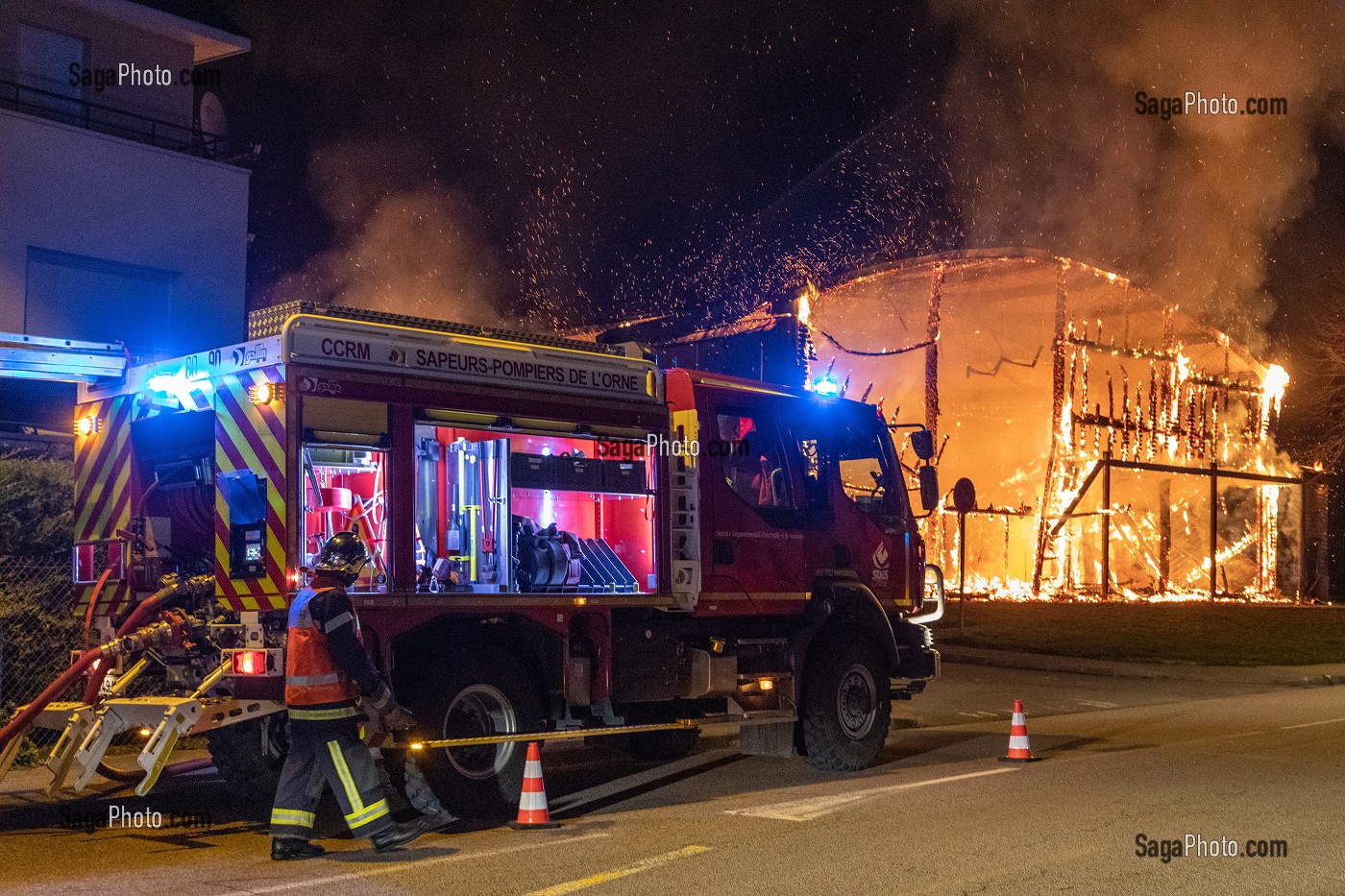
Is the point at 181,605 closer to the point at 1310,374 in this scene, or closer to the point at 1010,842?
the point at 1010,842

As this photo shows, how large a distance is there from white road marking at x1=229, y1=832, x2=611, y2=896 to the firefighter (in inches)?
11.5

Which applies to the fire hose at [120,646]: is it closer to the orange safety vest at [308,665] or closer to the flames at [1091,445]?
the orange safety vest at [308,665]

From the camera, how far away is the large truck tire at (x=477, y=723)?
858 cm

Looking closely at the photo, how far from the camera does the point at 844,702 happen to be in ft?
36.8

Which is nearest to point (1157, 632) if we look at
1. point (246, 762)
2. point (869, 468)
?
point (869, 468)

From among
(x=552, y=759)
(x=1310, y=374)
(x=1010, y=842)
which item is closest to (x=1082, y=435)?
(x=1310, y=374)

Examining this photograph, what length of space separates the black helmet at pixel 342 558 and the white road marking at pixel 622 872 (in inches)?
79.4

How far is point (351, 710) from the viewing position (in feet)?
25.0

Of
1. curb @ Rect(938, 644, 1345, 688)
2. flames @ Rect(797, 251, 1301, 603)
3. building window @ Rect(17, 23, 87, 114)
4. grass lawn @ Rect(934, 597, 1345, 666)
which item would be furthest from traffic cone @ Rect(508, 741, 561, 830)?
flames @ Rect(797, 251, 1301, 603)

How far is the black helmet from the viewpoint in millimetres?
7645

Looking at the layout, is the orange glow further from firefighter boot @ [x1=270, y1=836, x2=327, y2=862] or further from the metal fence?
the metal fence

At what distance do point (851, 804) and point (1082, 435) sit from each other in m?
23.6

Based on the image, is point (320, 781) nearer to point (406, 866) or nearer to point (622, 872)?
point (406, 866)

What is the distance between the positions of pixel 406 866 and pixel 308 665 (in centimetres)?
113
